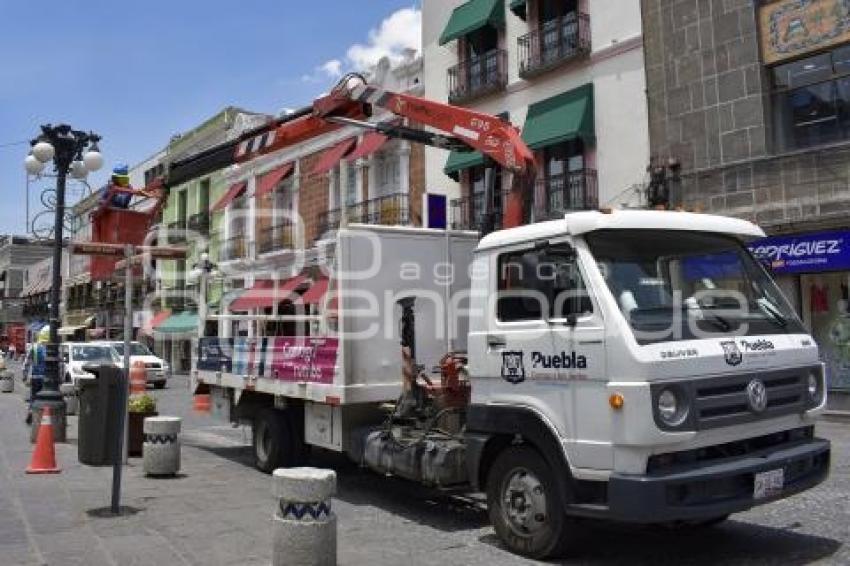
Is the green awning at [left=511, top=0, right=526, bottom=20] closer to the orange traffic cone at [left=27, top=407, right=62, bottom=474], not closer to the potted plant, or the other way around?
the potted plant

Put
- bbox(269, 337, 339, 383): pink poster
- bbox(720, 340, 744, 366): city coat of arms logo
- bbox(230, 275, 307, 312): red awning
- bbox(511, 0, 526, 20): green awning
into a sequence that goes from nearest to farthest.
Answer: bbox(720, 340, 744, 366): city coat of arms logo → bbox(269, 337, 339, 383): pink poster → bbox(230, 275, 307, 312): red awning → bbox(511, 0, 526, 20): green awning

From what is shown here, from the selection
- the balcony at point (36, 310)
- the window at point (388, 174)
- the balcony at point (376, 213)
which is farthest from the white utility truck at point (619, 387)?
the balcony at point (36, 310)

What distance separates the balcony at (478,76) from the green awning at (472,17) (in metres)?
0.79

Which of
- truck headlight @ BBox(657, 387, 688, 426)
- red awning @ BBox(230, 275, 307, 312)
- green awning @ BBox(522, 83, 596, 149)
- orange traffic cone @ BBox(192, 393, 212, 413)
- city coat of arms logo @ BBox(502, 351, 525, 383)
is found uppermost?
green awning @ BBox(522, 83, 596, 149)

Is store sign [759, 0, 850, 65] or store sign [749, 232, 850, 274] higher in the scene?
store sign [759, 0, 850, 65]

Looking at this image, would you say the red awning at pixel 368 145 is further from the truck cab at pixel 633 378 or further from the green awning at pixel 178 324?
the truck cab at pixel 633 378

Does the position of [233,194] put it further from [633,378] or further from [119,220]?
[633,378]

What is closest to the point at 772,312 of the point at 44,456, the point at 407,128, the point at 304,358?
the point at 304,358

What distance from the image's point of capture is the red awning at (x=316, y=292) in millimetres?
9117

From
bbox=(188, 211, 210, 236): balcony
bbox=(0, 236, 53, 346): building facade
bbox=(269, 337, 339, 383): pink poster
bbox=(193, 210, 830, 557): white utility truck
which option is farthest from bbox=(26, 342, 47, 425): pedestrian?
bbox=(0, 236, 53, 346): building facade

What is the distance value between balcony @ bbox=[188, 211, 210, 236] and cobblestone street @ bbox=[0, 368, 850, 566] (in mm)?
30830

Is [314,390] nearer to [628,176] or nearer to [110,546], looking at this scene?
[110,546]

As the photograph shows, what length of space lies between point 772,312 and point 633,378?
156cm

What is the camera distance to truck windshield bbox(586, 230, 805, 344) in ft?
19.6
